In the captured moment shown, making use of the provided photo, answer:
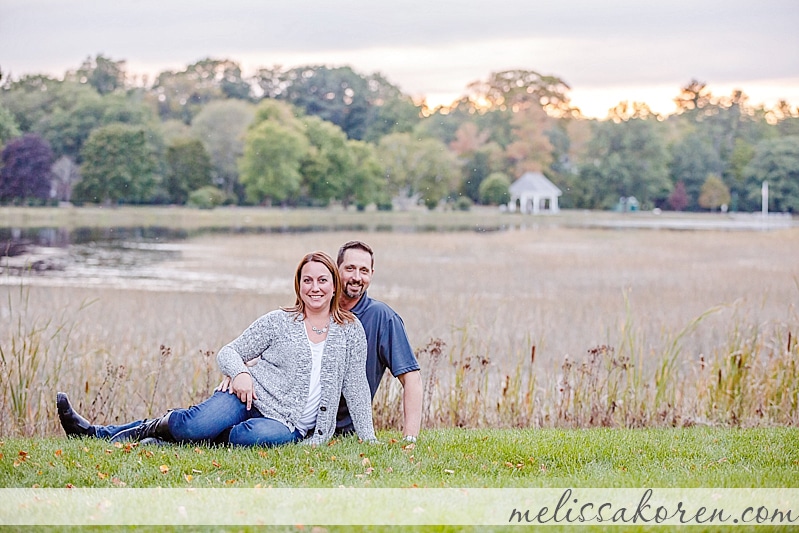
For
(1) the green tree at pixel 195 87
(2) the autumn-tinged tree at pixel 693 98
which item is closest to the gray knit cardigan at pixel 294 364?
(1) the green tree at pixel 195 87

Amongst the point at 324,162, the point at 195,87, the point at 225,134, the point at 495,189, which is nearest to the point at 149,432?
the point at 225,134

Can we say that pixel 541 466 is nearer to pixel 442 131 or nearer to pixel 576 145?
pixel 442 131

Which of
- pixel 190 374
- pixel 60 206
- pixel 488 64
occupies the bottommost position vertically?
pixel 190 374

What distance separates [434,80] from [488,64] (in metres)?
A: 1.21

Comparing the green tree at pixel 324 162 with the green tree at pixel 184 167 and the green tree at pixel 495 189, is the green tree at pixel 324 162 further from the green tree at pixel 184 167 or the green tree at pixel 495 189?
the green tree at pixel 495 189

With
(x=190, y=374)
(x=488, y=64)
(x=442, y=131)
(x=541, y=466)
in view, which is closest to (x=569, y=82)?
(x=488, y=64)

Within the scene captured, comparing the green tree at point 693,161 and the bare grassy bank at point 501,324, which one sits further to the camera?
the green tree at point 693,161

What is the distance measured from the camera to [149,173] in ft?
47.0

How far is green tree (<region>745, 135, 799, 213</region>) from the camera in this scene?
17.9m

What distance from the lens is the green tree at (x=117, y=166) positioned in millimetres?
13781

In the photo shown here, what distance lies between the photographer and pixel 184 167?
14.4 meters

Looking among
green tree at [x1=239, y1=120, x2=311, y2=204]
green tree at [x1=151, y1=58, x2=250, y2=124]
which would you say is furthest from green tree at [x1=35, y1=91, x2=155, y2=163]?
green tree at [x1=239, y1=120, x2=311, y2=204]

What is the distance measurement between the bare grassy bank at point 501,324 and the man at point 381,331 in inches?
36.0

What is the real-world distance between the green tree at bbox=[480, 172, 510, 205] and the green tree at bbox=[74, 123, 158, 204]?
554 centimetres
